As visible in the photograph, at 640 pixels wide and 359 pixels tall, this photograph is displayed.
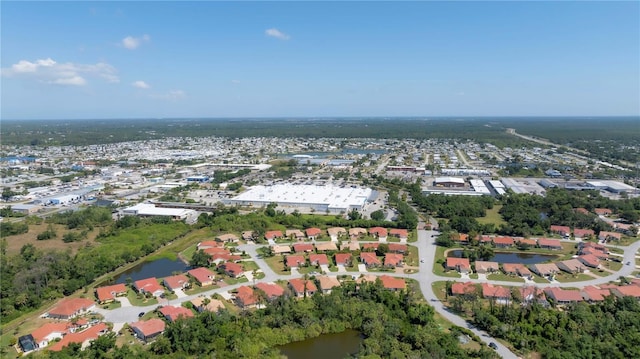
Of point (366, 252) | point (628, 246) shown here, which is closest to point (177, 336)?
point (366, 252)

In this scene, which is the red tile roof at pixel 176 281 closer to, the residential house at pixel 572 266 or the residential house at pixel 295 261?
the residential house at pixel 295 261

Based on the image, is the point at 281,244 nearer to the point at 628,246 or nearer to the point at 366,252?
the point at 366,252

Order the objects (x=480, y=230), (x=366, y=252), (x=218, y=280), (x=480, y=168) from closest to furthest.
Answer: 1. (x=218, y=280)
2. (x=366, y=252)
3. (x=480, y=230)
4. (x=480, y=168)

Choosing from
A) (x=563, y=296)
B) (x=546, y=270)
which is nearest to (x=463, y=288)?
(x=563, y=296)

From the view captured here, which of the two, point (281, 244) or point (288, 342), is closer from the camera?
point (288, 342)

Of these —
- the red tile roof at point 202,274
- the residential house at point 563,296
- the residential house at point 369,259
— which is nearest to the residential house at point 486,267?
the residential house at point 563,296

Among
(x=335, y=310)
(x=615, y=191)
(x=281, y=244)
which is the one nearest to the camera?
(x=335, y=310)

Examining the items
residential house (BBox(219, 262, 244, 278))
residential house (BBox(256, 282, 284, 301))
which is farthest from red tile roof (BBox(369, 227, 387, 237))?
residential house (BBox(256, 282, 284, 301))

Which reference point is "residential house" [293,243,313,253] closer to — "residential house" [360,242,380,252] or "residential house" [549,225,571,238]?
"residential house" [360,242,380,252]
